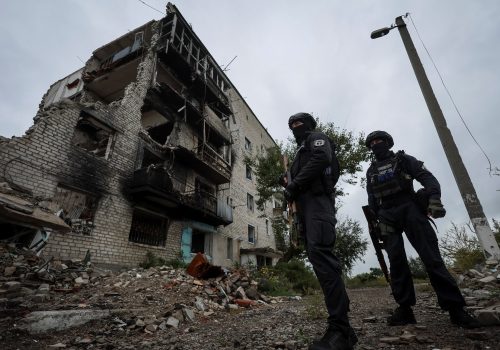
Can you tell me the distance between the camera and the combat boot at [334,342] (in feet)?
5.28

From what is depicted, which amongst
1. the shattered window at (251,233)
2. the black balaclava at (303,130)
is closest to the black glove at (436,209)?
the black balaclava at (303,130)

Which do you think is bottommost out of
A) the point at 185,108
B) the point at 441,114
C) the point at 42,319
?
the point at 42,319

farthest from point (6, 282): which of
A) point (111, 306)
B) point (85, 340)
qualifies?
point (85, 340)

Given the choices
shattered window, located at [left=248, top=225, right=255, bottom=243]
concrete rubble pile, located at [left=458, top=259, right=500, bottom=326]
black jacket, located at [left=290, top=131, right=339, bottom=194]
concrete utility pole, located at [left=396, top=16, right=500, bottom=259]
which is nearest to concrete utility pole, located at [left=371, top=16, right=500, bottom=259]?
concrete utility pole, located at [left=396, top=16, right=500, bottom=259]

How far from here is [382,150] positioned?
3.05m

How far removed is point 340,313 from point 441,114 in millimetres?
4118

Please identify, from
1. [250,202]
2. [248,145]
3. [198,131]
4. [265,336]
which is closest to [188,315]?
[265,336]

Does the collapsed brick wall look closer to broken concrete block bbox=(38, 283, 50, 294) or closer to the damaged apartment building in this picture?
the damaged apartment building

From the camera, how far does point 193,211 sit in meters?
12.4

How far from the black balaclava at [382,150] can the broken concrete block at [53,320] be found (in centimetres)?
396

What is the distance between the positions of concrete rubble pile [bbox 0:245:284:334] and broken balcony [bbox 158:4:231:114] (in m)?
11.5

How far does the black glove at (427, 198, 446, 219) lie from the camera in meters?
2.34

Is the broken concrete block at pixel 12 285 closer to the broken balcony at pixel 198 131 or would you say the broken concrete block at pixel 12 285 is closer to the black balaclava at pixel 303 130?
the black balaclava at pixel 303 130

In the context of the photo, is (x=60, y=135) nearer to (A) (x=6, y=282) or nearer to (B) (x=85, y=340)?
(A) (x=6, y=282)
